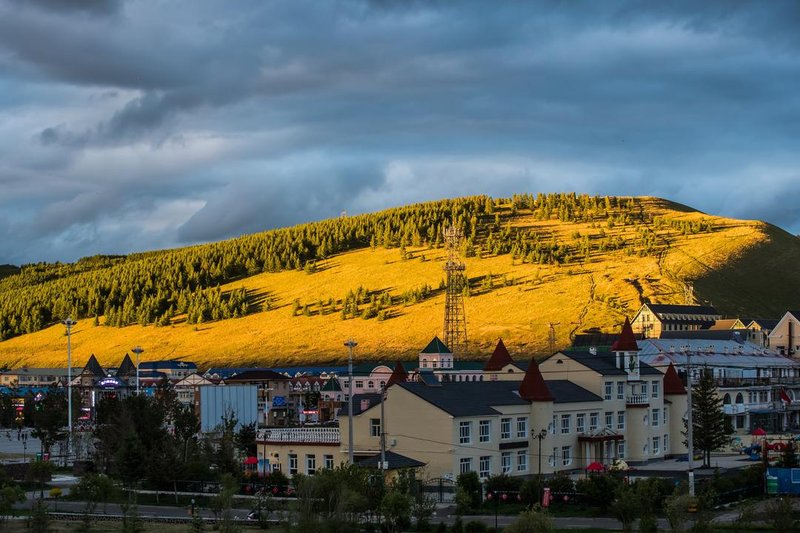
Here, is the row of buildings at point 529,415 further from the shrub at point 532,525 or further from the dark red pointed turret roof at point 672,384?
the shrub at point 532,525

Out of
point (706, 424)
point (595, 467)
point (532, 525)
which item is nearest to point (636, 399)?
point (706, 424)

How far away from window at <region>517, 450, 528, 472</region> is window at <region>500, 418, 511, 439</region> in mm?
1508

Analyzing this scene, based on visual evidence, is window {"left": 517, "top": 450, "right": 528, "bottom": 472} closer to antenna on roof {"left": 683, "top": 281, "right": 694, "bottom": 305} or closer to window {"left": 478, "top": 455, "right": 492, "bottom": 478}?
window {"left": 478, "top": 455, "right": 492, "bottom": 478}

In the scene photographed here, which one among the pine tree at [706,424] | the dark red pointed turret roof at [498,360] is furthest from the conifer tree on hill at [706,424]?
the dark red pointed turret roof at [498,360]

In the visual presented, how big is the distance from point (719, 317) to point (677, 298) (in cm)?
1505

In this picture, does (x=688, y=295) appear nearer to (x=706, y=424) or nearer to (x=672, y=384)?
(x=672, y=384)

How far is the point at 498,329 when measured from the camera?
19575 centimetres

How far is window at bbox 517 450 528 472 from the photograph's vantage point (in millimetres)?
69625

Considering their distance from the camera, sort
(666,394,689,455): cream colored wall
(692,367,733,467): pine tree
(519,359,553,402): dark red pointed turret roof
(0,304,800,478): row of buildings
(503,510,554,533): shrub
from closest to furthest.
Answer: (503,510,554,533): shrub < (0,304,800,478): row of buildings < (519,359,553,402): dark red pointed turret roof < (692,367,733,467): pine tree < (666,394,689,455): cream colored wall

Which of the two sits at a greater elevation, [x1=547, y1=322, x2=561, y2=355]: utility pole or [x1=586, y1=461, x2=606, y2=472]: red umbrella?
[x1=547, y1=322, x2=561, y2=355]: utility pole

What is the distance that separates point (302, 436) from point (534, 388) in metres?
14.7

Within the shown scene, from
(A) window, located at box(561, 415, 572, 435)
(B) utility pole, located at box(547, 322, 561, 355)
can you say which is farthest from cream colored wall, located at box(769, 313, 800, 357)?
(A) window, located at box(561, 415, 572, 435)

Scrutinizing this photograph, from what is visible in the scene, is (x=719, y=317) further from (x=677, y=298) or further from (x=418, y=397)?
(x=418, y=397)

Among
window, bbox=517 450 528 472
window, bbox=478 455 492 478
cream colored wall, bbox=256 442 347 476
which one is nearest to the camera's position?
window, bbox=478 455 492 478
